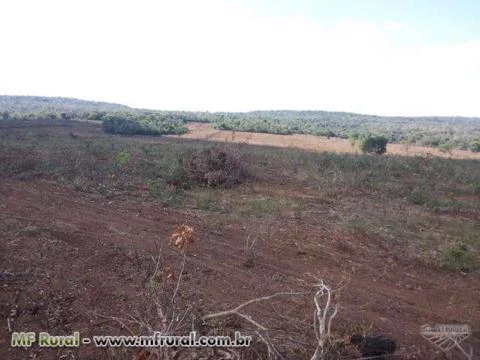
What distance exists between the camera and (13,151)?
534 inches

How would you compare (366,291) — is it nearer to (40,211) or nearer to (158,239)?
(158,239)

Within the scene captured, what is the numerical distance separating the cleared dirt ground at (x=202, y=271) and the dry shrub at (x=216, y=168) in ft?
7.55

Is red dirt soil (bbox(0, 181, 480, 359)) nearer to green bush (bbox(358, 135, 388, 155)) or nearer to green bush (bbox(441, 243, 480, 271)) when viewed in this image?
green bush (bbox(441, 243, 480, 271))

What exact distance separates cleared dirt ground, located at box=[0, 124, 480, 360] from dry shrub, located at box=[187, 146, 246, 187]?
230 centimetres

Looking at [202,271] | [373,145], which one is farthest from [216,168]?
[373,145]

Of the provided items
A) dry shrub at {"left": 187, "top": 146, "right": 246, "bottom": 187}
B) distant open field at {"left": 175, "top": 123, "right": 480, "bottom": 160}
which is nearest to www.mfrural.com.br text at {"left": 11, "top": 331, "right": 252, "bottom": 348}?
dry shrub at {"left": 187, "top": 146, "right": 246, "bottom": 187}

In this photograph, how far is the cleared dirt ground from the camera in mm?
4211

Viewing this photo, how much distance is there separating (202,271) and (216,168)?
19.2 feet

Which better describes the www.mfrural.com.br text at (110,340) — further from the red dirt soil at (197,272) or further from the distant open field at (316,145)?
the distant open field at (316,145)

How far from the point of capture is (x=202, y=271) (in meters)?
5.45

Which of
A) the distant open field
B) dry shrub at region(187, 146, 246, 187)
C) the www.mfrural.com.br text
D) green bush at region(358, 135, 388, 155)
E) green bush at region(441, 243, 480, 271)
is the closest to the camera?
the www.mfrural.com.br text

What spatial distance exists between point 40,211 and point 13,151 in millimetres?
7290

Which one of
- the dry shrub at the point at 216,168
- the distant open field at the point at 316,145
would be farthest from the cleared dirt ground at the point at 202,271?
the distant open field at the point at 316,145

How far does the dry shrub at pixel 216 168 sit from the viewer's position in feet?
34.9
